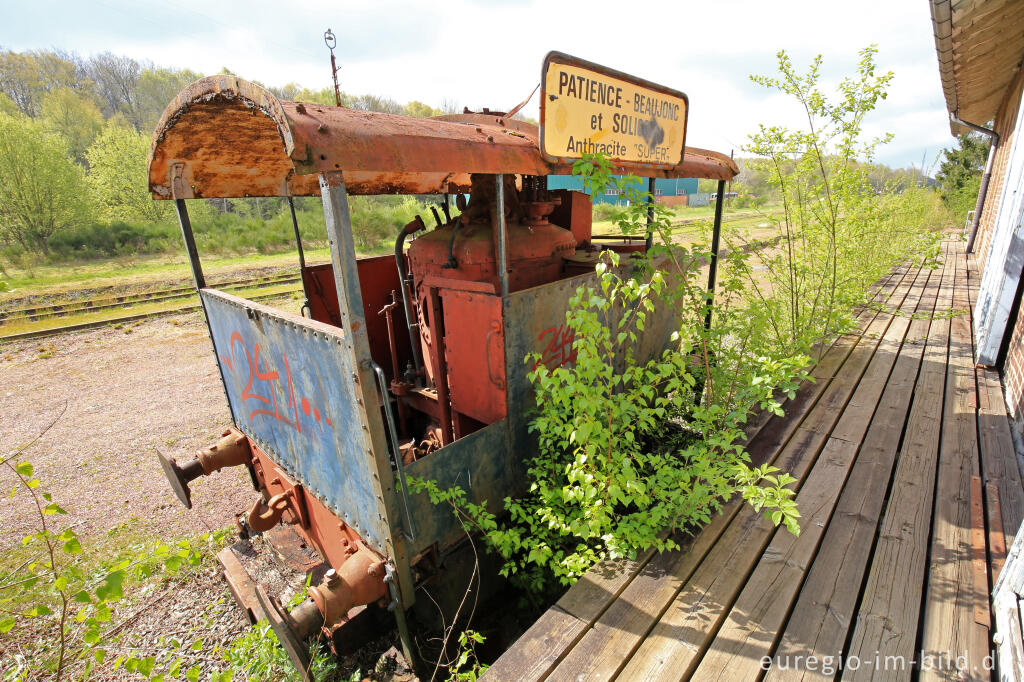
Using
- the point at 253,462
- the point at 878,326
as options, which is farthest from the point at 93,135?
the point at 878,326

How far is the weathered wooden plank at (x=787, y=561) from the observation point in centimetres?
201

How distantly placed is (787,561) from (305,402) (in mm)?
2867

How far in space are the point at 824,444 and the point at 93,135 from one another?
182 ft

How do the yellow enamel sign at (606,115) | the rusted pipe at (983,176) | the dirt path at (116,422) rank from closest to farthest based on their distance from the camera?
the yellow enamel sign at (606,115)
the dirt path at (116,422)
the rusted pipe at (983,176)

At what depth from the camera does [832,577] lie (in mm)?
2367

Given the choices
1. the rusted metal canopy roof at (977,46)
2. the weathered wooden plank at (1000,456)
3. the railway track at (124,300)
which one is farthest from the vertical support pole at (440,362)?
the railway track at (124,300)

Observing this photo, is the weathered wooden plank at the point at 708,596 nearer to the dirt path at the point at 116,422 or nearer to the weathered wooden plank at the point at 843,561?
the weathered wooden plank at the point at 843,561

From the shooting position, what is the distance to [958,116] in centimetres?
1097

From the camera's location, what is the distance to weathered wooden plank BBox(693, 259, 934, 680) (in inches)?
79.0

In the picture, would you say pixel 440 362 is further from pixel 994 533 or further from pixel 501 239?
pixel 994 533

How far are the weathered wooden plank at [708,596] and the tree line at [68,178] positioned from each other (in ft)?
41.9

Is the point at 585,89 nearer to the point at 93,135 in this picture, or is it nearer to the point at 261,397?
the point at 261,397

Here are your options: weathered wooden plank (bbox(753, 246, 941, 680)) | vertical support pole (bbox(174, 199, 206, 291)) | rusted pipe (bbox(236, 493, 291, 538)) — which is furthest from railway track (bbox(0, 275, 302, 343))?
weathered wooden plank (bbox(753, 246, 941, 680))

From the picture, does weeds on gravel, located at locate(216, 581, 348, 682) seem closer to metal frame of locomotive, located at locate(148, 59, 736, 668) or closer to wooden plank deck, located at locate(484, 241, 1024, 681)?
metal frame of locomotive, located at locate(148, 59, 736, 668)
